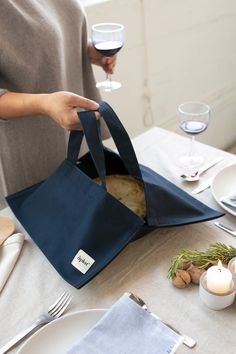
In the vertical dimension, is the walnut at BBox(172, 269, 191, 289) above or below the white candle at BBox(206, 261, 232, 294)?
below

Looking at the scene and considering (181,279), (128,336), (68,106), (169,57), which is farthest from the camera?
(169,57)

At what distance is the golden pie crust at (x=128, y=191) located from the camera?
2.51 ft

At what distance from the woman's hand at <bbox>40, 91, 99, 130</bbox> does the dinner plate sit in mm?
345

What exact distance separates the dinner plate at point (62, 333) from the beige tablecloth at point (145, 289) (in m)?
0.04

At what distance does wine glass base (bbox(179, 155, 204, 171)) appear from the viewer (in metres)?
0.99

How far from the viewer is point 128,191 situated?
0.79 m

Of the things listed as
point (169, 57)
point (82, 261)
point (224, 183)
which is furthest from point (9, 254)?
point (169, 57)

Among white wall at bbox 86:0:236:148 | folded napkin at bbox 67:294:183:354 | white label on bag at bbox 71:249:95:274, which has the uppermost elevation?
folded napkin at bbox 67:294:183:354

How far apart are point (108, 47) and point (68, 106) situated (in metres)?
0.33

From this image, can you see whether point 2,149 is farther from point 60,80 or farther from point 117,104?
point 117,104

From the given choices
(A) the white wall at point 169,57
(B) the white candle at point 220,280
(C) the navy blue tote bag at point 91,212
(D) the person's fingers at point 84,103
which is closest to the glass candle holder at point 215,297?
(B) the white candle at point 220,280

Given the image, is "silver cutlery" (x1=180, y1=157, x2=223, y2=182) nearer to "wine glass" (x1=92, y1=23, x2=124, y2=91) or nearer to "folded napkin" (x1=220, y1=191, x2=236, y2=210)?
"folded napkin" (x1=220, y1=191, x2=236, y2=210)

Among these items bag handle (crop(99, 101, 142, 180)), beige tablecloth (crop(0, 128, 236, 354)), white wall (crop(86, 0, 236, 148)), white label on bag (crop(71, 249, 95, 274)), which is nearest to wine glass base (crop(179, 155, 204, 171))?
beige tablecloth (crop(0, 128, 236, 354))

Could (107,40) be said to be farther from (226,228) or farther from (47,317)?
(47,317)
